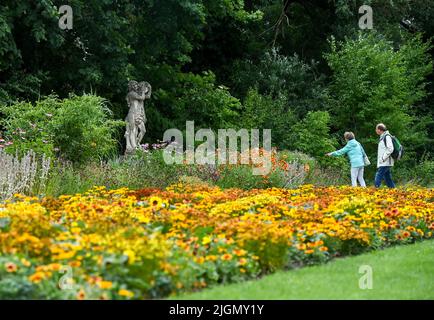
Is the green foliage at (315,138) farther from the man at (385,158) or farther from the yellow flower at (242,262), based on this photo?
the yellow flower at (242,262)

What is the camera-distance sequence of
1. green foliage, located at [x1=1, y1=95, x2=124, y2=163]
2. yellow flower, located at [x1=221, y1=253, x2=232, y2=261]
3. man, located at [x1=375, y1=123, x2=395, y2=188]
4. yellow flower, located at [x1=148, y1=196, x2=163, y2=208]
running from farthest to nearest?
man, located at [x1=375, y1=123, x2=395, y2=188] < green foliage, located at [x1=1, y1=95, x2=124, y2=163] < yellow flower, located at [x1=148, y1=196, x2=163, y2=208] < yellow flower, located at [x1=221, y1=253, x2=232, y2=261]

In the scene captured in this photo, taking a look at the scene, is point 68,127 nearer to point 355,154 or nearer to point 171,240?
point 355,154

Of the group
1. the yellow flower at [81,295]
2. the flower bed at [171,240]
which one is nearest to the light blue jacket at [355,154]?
the flower bed at [171,240]

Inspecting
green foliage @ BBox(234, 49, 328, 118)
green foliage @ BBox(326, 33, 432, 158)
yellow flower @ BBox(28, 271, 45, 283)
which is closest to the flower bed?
yellow flower @ BBox(28, 271, 45, 283)

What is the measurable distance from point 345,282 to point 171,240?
1834mm

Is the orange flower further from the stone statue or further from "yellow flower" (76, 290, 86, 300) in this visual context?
the stone statue

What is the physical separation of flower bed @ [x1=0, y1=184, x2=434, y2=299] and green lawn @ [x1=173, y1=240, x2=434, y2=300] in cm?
Result: 29

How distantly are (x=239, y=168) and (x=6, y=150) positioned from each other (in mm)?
5184

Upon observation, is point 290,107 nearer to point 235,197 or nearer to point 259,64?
point 259,64

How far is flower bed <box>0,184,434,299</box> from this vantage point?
20.8 feet

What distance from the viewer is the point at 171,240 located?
309 inches

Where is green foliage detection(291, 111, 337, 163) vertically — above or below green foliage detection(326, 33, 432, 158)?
below

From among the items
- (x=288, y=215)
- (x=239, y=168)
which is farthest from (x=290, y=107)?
(x=288, y=215)
